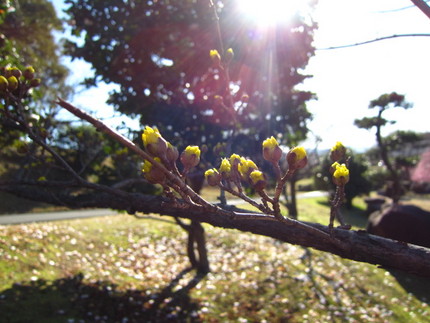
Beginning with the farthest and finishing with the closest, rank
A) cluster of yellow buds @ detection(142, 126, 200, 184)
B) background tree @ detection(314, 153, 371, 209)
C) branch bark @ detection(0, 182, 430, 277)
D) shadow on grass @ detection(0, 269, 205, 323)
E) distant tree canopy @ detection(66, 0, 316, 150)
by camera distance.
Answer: background tree @ detection(314, 153, 371, 209)
distant tree canopy @ detection(66, 0, 316, 150)
shadow on grass @ detection(0, 269, 205, 323)
branch bark @ detection(0, 182, 430, 277)
cluster of yellow buds @ detection(142, 126, 200, 184)

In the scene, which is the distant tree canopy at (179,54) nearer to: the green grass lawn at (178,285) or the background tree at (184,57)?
the background tree at (184,57)

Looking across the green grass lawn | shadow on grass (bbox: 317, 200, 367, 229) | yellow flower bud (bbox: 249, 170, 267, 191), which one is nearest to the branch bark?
yellow flower bud (bbox: 249, 170, 267, 191)

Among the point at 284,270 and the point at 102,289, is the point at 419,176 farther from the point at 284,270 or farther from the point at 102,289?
the point at 102,289

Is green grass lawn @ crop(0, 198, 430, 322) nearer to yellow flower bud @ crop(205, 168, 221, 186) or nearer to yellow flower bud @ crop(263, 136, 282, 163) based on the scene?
yellow flower bud @ crop(205, 168, 221, 186)

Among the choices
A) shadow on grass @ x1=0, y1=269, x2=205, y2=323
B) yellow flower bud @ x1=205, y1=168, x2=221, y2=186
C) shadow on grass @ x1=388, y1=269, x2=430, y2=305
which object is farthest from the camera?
shadow on grass @ x1=388, y1=269, x2=430, y2=305

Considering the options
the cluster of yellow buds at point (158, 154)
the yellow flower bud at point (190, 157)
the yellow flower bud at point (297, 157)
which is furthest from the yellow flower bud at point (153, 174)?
the yellow flower bud at point (297, 157)

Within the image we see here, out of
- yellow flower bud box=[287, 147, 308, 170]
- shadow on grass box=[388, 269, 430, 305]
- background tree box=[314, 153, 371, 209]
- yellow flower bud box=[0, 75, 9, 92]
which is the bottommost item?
shadow on grass box=[388, 269, 430, 305]

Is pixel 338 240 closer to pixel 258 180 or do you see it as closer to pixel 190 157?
pixel 258 180
